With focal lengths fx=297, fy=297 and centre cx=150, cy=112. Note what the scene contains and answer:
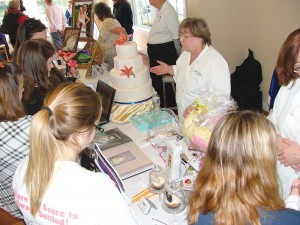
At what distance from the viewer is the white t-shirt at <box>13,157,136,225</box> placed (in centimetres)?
98

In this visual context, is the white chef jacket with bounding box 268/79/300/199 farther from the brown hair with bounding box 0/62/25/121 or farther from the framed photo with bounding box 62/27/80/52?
the framed photo with bounding box 62/27/80/52

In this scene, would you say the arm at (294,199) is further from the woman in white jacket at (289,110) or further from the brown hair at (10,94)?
the brown hair at (10,94)

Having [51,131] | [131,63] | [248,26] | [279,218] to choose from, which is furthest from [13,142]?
[248,26]

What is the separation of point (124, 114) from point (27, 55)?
2.68 ft

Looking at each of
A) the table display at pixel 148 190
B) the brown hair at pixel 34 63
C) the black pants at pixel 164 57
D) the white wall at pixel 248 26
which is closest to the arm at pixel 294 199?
the table display at pixel 148 190

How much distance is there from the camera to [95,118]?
1.20m

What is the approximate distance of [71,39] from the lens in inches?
131

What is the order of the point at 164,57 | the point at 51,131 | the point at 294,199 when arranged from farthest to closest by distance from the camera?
the point at 164,57 < the point at 294,199 < the point at 51,131

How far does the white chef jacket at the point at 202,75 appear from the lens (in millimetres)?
2115

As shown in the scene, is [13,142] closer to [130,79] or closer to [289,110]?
[130,79]

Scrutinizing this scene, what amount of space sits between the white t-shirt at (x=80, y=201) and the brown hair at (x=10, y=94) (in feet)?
2.11

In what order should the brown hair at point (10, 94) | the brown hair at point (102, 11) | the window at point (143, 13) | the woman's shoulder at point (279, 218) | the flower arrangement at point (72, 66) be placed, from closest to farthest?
the woman's shoulder at point (279, 218) → the brown hair at point (10, 94) → the flower arrangement at point (72, 66) → the brown hair at point (102, 11) → the window at point (143, 13)

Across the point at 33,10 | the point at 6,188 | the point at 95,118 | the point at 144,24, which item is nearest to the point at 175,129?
the point at 95,118

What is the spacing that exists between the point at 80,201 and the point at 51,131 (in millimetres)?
264
